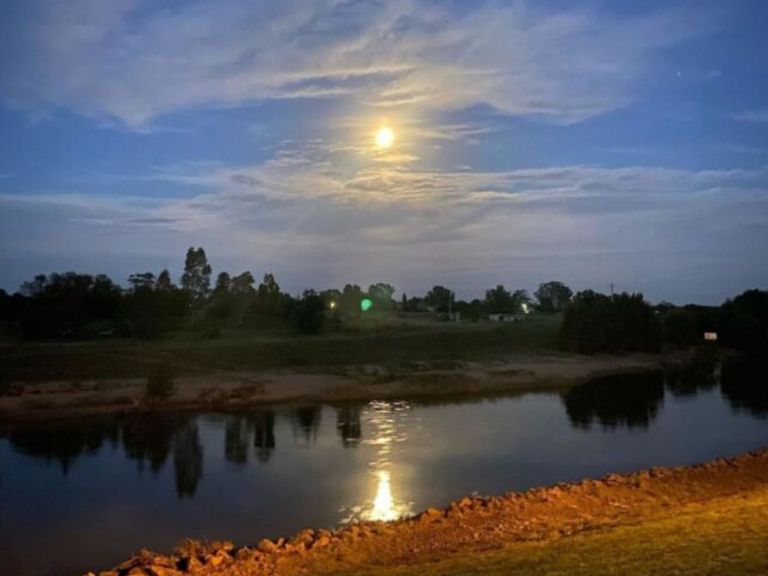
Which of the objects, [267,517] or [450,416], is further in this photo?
[450,416]

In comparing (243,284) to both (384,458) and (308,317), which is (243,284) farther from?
(384,458)

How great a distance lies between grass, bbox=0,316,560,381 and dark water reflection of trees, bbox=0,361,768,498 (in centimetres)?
1022

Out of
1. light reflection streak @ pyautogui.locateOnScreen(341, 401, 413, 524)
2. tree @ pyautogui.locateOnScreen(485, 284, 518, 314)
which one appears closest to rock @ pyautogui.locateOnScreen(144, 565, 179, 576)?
light reflection streak @ pyautogui.locateOnScreen(341, 401, 413, 524)

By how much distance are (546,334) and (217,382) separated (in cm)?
4838

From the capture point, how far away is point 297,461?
30.0 meters

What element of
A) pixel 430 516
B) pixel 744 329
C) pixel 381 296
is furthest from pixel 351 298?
pixel 430 516

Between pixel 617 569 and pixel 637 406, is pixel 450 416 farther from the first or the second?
pixel 617 569

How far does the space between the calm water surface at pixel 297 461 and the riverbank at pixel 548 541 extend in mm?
3805

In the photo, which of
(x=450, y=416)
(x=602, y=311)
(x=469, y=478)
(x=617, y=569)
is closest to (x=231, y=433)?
(x=450, y=416)

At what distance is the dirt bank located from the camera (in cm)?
4359

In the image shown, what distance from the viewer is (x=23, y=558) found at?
60.1 feet

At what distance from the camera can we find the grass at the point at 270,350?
51.5m

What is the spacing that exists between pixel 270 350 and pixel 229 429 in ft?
86.5

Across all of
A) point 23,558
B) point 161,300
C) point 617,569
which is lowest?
point 23,558
